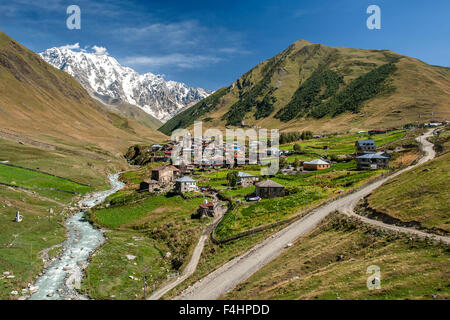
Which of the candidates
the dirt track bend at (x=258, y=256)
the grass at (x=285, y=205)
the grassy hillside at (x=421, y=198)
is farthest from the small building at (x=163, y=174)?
the grassy hillside at (x=421, y=198)

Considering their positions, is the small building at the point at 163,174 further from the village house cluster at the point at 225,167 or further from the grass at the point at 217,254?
the grass at the point at 217,254

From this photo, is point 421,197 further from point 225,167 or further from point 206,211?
point 225,167

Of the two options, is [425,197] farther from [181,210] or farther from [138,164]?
[138,164]

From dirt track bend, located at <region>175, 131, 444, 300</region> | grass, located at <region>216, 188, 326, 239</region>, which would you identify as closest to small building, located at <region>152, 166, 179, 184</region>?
grass, located at <region>216, 188, 326, 239</region>

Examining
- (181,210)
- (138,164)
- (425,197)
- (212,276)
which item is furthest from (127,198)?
Answer: (138,164)

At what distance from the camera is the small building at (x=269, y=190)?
6681cm

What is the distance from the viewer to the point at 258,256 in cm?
3469

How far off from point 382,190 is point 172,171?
247ft

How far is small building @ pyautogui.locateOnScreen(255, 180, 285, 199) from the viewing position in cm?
6681

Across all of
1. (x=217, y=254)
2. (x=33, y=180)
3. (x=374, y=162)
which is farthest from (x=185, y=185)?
(x=374, y=162)

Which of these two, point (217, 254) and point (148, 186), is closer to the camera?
point (217, 254)

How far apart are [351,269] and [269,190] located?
43161 mm

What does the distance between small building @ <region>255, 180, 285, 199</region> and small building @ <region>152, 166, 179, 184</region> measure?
4068 cm

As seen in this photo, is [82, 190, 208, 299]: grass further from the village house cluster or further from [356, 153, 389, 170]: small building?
[356, 153, 389, 170]: small building
